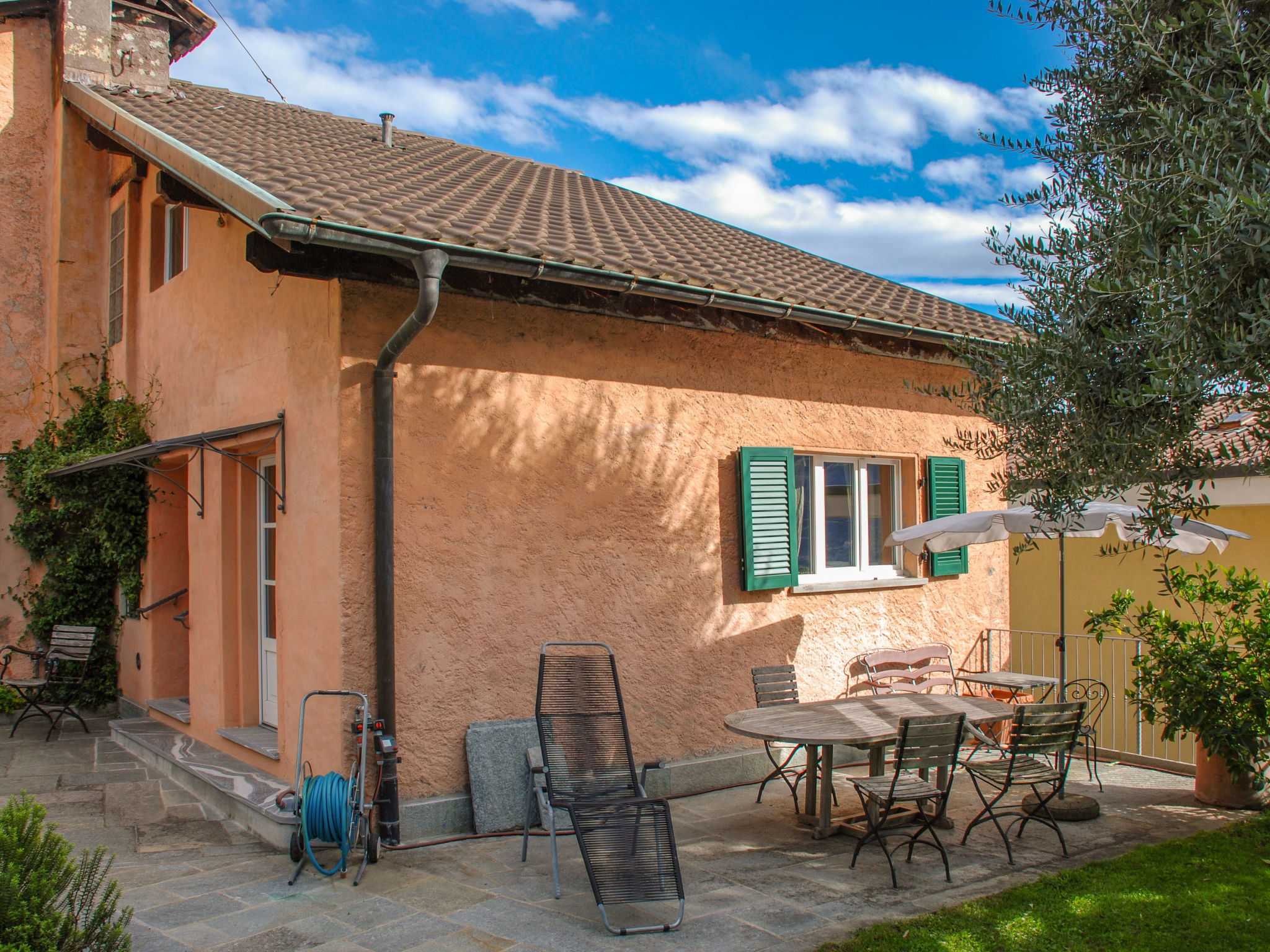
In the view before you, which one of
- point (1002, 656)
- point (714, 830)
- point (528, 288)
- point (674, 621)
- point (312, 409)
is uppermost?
point (528, 288)

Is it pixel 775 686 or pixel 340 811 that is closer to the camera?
pixel 340 811

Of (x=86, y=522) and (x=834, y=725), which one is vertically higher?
(x=86, y=522)

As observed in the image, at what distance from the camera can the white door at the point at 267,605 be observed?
23.8ft

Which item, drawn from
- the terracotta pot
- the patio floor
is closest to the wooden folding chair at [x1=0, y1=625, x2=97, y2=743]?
the patio floor

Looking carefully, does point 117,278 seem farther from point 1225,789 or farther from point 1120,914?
point 1225,789

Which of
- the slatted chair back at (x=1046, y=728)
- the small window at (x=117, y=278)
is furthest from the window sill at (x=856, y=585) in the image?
the small window at (x=117, y=278)

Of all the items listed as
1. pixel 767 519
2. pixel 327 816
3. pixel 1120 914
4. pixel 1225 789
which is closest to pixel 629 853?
pixel 327 816

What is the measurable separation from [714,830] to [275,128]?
7.67m

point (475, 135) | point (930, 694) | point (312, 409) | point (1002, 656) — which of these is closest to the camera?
point (312, 409)

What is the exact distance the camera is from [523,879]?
200 inches

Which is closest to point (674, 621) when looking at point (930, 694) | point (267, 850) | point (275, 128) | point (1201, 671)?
point (930, 694)

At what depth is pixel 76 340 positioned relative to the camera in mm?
10617

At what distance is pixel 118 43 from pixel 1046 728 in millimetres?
11500

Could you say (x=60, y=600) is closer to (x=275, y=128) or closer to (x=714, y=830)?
(x=275, y=128)
